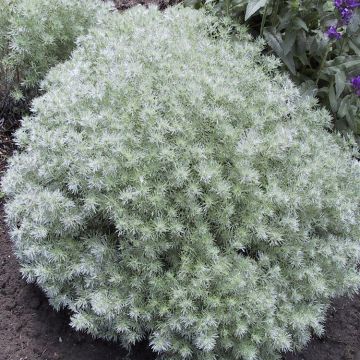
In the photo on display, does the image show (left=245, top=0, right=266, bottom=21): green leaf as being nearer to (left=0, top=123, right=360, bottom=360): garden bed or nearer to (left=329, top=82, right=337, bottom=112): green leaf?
(left=329, top=82, right=337, bottom=112): green leaf

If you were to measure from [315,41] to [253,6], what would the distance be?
0.46 meters

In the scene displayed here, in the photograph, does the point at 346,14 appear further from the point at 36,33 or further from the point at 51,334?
the point at 51,334

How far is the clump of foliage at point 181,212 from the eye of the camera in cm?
232

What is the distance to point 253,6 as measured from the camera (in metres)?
3.14

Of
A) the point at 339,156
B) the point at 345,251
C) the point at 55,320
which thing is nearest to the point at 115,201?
the point at 55,320

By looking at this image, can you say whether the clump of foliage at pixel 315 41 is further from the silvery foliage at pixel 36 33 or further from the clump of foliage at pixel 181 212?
the silvery foliage at pixel 36 33

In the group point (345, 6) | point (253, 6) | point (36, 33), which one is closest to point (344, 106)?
point (345, 6)

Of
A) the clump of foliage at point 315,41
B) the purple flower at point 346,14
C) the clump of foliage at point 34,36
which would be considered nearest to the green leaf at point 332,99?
the clump of foliage at point 315,41

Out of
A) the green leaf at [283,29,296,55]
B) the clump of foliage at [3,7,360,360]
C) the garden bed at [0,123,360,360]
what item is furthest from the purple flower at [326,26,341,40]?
the garden bed at [0,123,360,360]

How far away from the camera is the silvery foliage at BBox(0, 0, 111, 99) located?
10.5 ft

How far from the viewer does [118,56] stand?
284cm

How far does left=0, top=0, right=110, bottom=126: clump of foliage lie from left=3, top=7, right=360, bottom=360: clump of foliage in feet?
2.05

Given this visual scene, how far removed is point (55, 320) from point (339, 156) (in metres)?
1.75

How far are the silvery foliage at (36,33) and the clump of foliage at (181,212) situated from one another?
2.04 ft
